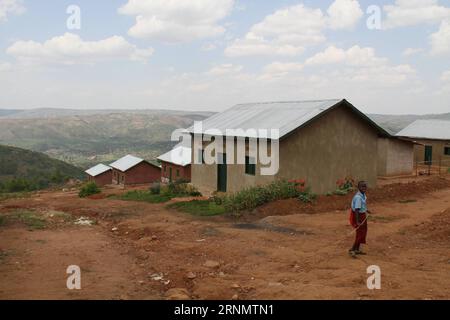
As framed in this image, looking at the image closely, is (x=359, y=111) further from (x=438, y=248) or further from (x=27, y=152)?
(x=27, y=152)

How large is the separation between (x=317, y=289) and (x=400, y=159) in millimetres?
22963

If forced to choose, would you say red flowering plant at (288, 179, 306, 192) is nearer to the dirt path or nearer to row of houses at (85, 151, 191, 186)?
the dirt path

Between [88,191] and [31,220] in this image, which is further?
[88,191]

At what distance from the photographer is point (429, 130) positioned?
3559 cm

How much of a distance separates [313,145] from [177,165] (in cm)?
1817

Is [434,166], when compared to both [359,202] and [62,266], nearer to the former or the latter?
[359,202]

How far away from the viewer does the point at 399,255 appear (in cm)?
1041

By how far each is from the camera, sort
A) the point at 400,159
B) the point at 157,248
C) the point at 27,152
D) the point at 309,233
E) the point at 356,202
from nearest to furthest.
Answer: the point at 356,202 < the point at 157,248 < the point at 309,233 < the point at 400,159 < the point at 27,152

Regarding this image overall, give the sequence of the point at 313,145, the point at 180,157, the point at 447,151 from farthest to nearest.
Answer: the point at 180,157 → the point at 447,151 → the point at 313,145

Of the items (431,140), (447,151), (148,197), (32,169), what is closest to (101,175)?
(148,197)

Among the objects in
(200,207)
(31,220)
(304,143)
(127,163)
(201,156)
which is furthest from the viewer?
(127,163)

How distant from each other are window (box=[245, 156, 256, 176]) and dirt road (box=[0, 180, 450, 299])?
10.0 feet

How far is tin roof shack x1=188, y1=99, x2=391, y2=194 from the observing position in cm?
1888
